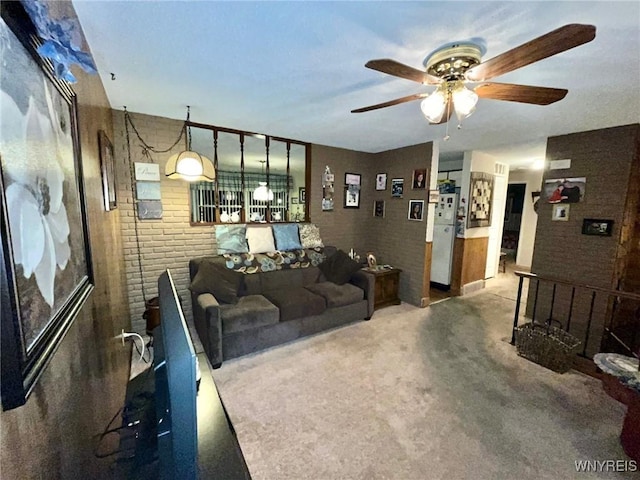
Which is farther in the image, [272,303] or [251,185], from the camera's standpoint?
[251,185]

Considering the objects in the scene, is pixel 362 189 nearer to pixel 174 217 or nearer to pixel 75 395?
pixel 174 217

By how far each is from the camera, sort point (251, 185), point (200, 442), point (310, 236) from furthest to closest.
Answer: point (251, 185), point (310, 236), point (200, 442)

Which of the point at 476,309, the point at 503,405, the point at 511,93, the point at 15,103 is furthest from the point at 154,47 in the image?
the point at 476,309

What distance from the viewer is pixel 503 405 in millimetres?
2078

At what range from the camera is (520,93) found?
5.12 feet

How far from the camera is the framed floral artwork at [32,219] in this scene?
0.55 m

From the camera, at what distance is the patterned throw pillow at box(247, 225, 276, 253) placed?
342cm

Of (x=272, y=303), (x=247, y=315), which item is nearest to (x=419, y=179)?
(x=272, y=303)

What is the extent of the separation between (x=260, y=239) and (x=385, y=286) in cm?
191

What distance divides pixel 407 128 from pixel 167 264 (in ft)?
10.4

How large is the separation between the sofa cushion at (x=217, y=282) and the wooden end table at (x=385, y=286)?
1863 mm

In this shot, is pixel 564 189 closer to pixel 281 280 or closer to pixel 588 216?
pixel 588 216

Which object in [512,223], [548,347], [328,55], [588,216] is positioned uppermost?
[328,55]

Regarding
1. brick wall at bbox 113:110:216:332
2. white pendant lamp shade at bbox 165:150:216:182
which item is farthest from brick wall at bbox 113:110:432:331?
white pendant lamp shade at bbox 165:150:216:182
